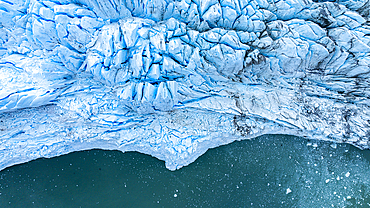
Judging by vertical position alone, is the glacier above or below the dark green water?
above

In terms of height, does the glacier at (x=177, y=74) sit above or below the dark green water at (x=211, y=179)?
above

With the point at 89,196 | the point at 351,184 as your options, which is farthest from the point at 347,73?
the point at 89,196

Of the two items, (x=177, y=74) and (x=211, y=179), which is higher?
(x=177, y=74)

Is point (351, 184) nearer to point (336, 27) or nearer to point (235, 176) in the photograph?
point (235, 176)
